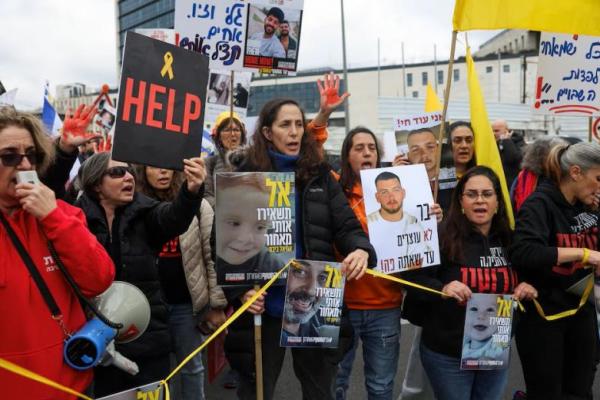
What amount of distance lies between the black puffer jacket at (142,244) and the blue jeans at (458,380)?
A: 1.47 metres

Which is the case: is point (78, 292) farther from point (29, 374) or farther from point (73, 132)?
point (73, 132)

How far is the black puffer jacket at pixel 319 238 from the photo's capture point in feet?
9.39

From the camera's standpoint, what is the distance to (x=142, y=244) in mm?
2822

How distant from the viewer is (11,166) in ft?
6.07

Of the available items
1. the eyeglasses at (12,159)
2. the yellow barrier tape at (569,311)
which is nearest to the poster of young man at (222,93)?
the yellow barrier tape at (569,311)

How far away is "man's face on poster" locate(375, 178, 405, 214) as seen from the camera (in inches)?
126

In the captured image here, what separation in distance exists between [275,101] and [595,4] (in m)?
2.15

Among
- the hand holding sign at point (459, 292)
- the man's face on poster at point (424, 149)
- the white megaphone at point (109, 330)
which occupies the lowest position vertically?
the white megaphone at point (109, 330)

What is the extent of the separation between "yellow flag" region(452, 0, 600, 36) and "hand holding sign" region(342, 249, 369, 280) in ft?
5.36

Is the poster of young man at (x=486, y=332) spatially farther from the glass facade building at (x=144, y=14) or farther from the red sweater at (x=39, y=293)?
the glass facade building at (x=144, y=14)

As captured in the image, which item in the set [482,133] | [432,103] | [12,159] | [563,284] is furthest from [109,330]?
[432,103]

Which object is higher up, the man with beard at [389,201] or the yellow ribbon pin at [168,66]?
the yellow ribbon pin at [168,66]

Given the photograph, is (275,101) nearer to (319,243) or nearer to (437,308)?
(319,243)

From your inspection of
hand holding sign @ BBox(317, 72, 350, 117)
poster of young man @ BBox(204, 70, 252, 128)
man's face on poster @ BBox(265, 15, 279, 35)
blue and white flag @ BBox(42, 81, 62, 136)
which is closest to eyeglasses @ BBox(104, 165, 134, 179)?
hand holding sign @ BBox(317, 72, 350, 117)
